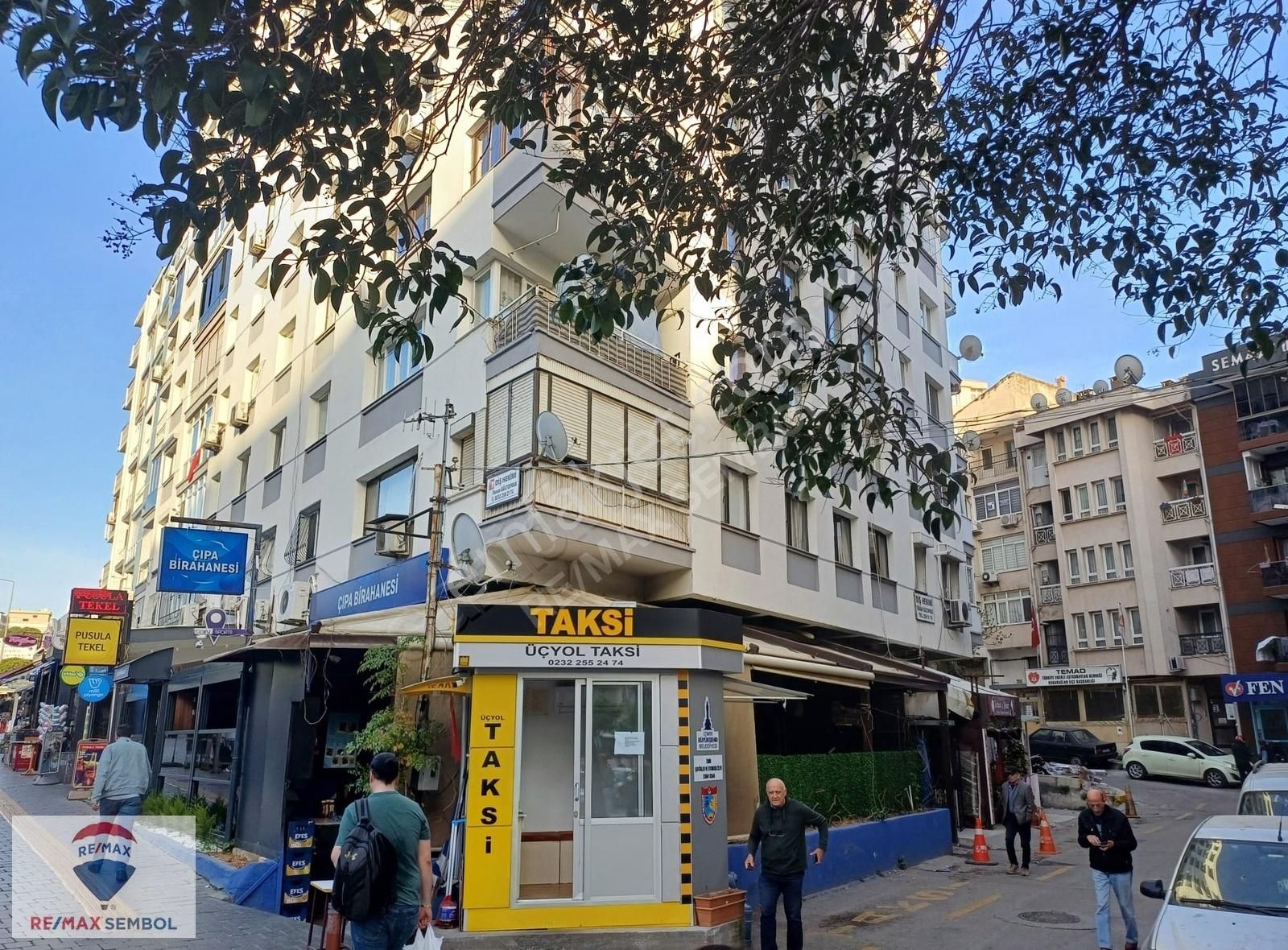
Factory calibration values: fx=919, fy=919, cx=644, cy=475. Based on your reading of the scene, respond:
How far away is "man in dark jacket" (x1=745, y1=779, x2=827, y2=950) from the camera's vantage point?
8.65 metres

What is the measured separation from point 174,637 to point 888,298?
2130 centimetres

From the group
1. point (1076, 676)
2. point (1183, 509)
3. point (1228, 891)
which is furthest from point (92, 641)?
point (1183, 509)

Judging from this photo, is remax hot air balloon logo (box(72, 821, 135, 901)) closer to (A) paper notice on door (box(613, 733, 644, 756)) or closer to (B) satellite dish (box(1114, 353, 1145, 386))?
(A) paper notice on door (box(613, 733, 644, 756))

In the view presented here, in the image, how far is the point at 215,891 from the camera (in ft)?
36.7

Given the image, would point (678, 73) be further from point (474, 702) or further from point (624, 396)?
point (624, 396)

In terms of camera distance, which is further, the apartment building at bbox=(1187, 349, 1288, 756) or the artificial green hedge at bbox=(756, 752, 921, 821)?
the apartment building at bbox=(1187, 349, 1288, 756)

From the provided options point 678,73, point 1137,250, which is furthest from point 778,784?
point 678,73

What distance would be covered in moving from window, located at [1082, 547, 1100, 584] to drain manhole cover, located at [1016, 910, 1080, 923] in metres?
35.6

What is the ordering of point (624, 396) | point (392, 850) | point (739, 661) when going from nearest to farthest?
point (392, 850) → point (739, 661) → point (624, 396)

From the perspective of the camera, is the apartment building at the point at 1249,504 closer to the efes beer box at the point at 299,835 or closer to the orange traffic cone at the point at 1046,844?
the orange traffic cone at the point at 1046,844

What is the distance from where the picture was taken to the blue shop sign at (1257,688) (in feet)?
104

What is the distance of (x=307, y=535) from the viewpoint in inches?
790

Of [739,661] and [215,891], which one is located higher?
[739,661]

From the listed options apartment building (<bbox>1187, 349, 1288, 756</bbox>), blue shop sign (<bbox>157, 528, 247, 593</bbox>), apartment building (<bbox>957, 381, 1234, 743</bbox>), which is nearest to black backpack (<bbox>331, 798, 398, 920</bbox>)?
blue shop sign (<bbox>157, 528, 247, 593</bbox>)
